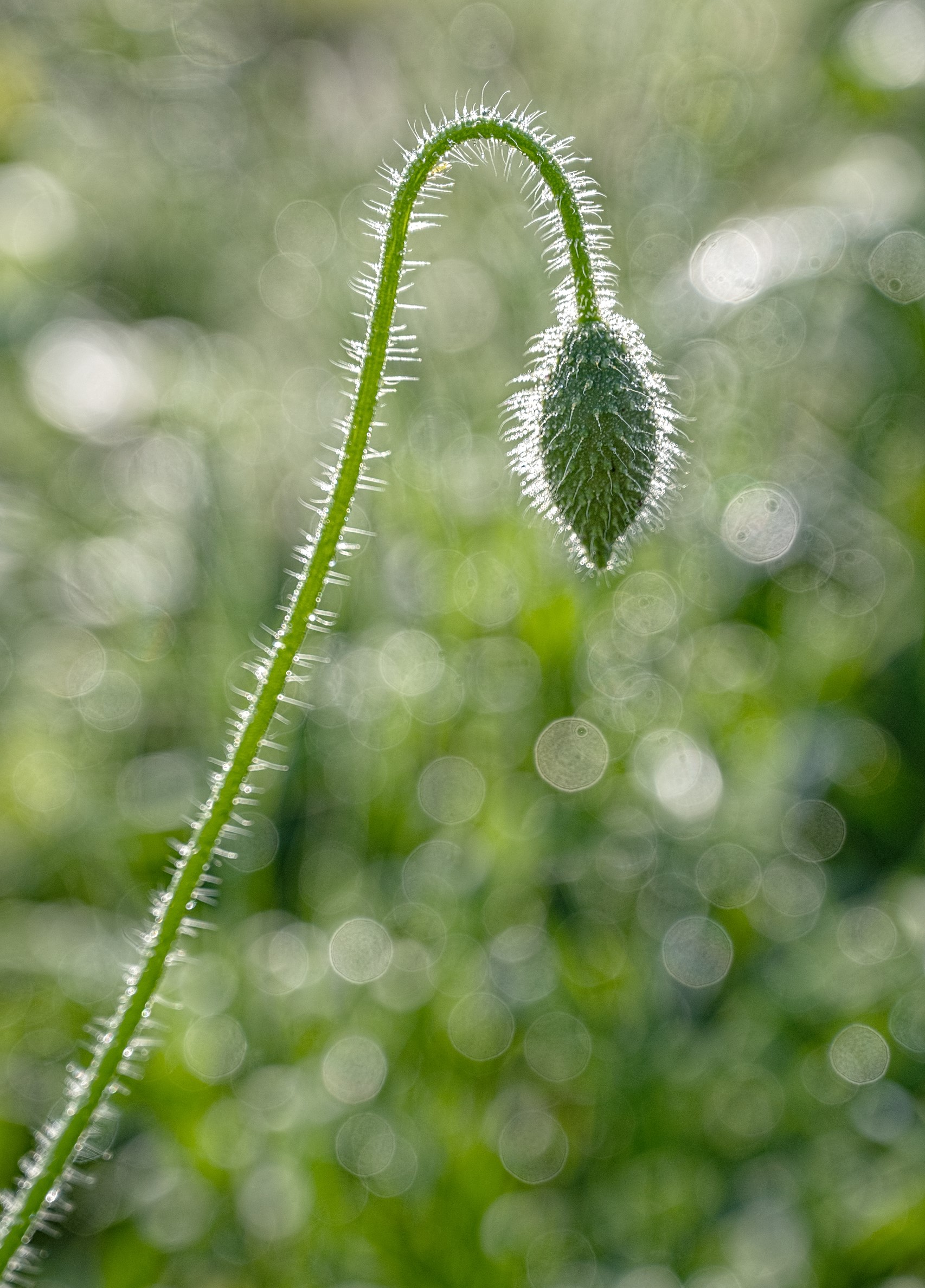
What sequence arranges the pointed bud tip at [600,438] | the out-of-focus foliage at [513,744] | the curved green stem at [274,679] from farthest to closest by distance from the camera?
the out-of-focus foliage at [513,744] → the pointed bud tip at [600,438] → the curved green stem at [274,679]

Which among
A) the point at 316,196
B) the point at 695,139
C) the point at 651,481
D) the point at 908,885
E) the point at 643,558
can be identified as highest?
the point at 316,196

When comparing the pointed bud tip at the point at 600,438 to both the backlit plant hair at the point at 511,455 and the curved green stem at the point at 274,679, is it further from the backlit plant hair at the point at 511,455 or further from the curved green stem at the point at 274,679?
the curved green stem at the point at 274,679

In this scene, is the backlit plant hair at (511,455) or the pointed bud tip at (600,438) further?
the pointed bud tip at (600,438)

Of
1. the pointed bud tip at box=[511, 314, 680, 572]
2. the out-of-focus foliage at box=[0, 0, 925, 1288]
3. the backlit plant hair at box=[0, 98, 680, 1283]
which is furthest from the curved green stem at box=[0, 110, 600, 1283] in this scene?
the out-of-focus foliage at box=[0, 0, 925, 1288]

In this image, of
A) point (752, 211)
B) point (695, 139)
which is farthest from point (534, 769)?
point (752, 211)

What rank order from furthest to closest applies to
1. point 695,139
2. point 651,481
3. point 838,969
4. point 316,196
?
point 316,196 → point 695,139 → point 838,969 → point 651,481

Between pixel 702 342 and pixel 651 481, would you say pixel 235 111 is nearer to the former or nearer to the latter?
pixel 702 342

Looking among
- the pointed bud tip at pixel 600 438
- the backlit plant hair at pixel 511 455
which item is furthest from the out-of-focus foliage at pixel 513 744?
the pointed bud tip at pixel 600 438
